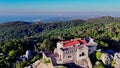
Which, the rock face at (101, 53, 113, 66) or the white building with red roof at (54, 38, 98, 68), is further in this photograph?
the rock face at (101, 53, 113, 66)

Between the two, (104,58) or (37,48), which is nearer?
(104,58)

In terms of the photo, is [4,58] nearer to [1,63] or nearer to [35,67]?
[1,63]

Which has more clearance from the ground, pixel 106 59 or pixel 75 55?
pixel 75 55

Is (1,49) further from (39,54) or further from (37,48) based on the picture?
(39,54)

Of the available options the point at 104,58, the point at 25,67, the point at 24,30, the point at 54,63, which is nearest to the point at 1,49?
the point at 25,67

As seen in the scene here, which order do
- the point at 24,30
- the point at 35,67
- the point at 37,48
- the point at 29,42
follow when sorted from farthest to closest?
the point at 24,30, the point at 29,42, the point at 37,48, the point at 35,67

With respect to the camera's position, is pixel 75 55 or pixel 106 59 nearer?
pixel 106 59

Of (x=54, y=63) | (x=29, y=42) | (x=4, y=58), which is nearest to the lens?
(x=54, y=63)

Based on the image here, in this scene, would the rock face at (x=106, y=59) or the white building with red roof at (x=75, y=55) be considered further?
the rock face at (x=106, y=59)

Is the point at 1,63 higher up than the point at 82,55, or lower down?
lower down
